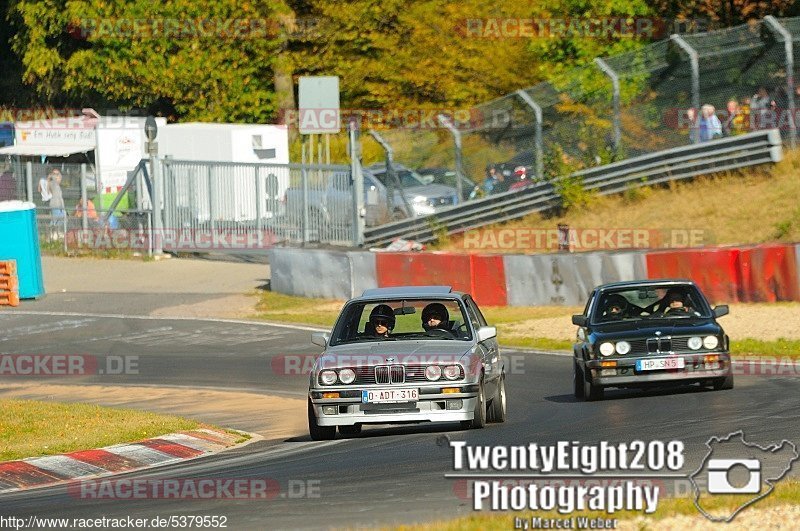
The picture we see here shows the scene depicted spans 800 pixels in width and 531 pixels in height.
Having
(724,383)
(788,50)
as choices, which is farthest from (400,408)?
(788,50)

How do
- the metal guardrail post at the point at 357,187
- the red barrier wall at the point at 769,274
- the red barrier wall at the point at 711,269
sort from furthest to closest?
the metal guardrail post at the point at 357,187 → the red barrier wall at the point at 711,269 → the red barrier wall at the point at 769,274

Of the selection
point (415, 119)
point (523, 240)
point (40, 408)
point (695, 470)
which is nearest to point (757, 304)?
point (523, 240)

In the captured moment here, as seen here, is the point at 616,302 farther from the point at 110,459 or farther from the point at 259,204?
the point at 259,204

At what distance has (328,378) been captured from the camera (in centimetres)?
1297

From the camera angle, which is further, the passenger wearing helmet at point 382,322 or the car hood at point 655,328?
the car hood at point 655,328

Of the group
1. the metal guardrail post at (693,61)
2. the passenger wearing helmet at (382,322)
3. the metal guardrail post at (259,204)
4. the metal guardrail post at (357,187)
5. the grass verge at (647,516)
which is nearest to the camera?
the grass verge at (647,516)

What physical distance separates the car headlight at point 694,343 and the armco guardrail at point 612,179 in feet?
52.3

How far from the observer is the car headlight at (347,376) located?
12.9 m

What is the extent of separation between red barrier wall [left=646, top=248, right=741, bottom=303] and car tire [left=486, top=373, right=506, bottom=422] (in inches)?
434

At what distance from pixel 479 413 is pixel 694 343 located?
3.49 meters

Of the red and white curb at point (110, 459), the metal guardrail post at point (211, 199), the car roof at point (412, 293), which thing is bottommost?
the red and white curb at point (110, 459)

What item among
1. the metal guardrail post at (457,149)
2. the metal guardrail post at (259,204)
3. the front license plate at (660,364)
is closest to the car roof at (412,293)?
the front license plate at (660,364)

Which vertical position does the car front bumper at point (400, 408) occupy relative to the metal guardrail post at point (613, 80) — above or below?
below

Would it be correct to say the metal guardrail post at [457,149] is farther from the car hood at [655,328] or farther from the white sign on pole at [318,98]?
the car hood at [655,328]
